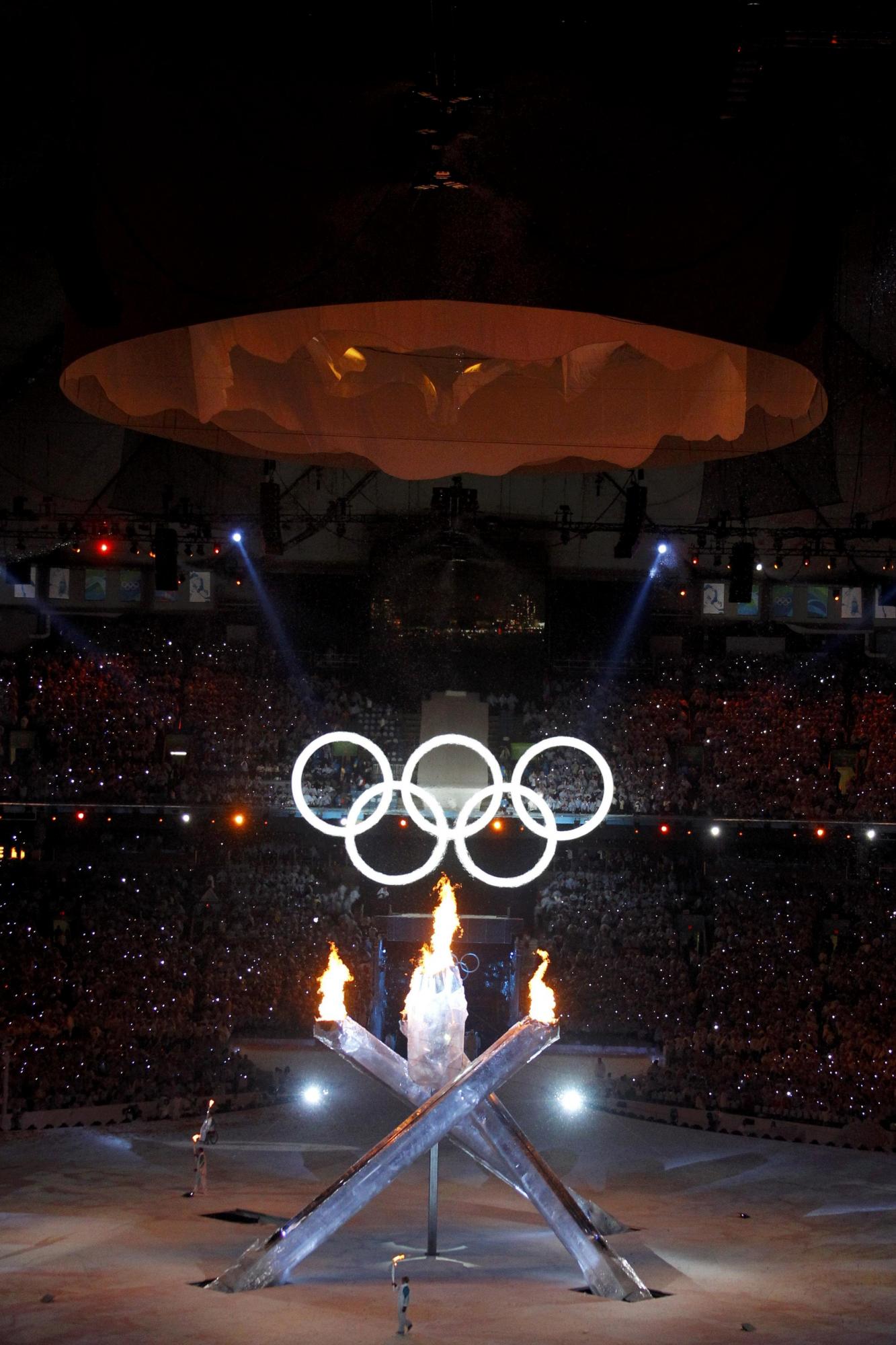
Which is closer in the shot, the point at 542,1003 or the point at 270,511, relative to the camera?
the point at 542,1003

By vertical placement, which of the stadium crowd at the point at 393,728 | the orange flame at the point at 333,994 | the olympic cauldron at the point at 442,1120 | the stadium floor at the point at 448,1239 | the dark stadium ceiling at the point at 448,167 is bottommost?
Result: the stadium floor at the point at 448,1239

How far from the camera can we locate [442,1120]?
13.3 meters

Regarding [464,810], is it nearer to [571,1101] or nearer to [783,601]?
[571,1101]

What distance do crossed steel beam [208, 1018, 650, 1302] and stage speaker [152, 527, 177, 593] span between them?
1071 centimetres

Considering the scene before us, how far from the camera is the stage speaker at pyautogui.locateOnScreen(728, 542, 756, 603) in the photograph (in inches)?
903

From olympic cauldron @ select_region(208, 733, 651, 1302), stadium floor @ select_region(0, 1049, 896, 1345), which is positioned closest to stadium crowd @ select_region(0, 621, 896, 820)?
stadium floor @ select_region(0, 1049, 896, 1345)

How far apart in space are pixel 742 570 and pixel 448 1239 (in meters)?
12.0

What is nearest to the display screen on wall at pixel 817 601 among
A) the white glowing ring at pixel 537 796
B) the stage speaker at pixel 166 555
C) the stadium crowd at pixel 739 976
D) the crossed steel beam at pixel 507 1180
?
the stadium crowd at pixel 739 976

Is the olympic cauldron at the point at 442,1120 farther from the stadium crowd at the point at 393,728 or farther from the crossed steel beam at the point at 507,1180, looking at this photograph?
the stadium crowd at the point at 393,728

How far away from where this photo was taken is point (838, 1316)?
1257 cm

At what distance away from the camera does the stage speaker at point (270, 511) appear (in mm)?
20906

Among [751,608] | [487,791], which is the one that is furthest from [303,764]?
[751,608]

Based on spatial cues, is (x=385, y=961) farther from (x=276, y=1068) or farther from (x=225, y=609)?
(x=225, y=609)

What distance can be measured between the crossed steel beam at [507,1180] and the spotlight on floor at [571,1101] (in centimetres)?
965
